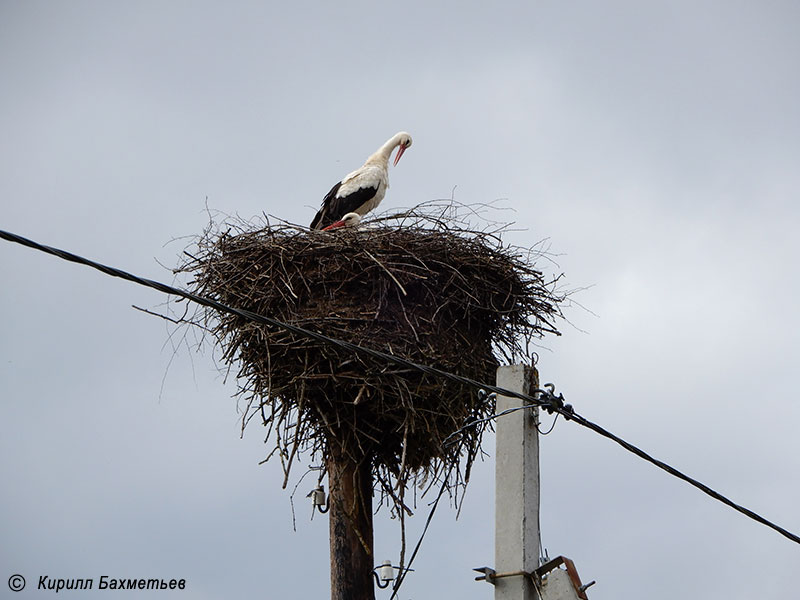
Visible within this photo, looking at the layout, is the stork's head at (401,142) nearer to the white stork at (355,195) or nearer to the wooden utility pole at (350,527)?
the white stork at (355,195)

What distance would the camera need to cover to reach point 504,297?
25.7 ft

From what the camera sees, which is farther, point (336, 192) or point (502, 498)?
point (336, 192)

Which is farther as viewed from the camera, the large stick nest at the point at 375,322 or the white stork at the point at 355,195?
the white stork at the point at 355,195

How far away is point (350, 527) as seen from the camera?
7352 mm

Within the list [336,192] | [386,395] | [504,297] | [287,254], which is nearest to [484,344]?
[504,297]

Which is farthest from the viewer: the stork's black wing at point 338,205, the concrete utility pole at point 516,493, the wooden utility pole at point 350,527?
the stork's black wing at point 338,205

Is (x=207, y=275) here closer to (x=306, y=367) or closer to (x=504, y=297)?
(x=306, y=367)

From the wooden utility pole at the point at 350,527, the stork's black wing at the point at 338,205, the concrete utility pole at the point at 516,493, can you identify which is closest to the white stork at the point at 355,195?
the stork's black wing at the point at 338,205

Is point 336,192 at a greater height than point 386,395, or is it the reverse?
point 336,192

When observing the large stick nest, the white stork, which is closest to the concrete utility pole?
the large stick nest

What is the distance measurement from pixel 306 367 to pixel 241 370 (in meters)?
0.63

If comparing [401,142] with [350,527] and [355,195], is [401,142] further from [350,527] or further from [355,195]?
[350,527]

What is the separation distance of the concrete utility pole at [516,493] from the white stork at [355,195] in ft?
16.3

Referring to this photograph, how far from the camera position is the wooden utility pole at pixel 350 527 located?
7.19 meters
